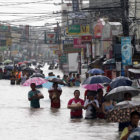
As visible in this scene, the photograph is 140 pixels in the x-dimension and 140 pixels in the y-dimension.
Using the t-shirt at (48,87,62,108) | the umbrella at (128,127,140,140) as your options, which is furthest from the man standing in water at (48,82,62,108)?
the umbrella at (128,127,140,140)

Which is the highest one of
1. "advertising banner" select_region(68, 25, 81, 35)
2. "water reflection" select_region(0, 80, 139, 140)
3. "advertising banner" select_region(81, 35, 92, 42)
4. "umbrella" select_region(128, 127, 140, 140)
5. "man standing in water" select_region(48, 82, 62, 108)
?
"advertising banner" select_region(68, 25, 81, 35)

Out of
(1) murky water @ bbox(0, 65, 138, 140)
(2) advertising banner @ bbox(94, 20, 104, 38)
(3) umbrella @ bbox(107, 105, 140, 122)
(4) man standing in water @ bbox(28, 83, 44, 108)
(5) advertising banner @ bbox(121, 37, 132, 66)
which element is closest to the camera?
(3) umbrella @ bbox(107, 105, 140, 122)

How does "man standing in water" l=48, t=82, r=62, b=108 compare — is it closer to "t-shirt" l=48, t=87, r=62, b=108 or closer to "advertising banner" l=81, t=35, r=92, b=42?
"t-shirt" l=48, t=87, r=62, b=108

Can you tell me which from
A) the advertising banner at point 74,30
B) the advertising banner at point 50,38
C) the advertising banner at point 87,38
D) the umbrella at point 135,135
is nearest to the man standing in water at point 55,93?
the umbrella at point 135,135

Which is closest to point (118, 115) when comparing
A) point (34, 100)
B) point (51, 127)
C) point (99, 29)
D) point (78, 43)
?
point (51, 127)

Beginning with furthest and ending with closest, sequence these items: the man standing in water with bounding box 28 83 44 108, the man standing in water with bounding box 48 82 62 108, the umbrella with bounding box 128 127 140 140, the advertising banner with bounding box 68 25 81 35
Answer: the advertising banner with bounding box 68 25 81 35 → the man standing in water with bounding box 48 82 62 108 → the man standing in water with bounding box 28 83 44 108 → the umbrella with bounding box 128 127 140 140

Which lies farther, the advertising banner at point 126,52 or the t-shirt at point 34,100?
the advertising banner at point 126,52

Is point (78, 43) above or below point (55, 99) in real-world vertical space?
above

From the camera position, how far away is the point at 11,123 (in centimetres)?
1830

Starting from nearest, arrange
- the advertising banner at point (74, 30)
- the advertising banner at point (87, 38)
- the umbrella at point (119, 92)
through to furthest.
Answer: the umbrella at point (119, 92)
the advertising banner at point (74, 30)
the advertising banner at point (87, 38)

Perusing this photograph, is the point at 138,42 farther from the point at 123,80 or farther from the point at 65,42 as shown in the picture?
the point at 123,80

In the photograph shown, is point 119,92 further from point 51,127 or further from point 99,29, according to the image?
point 99,29

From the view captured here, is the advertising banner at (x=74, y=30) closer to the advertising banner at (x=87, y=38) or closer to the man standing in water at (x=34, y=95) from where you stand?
the advertising banner at (x=87, y=38)

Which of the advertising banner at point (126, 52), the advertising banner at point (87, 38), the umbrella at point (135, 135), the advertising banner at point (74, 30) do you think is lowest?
the umbrella at point (135, 135)
